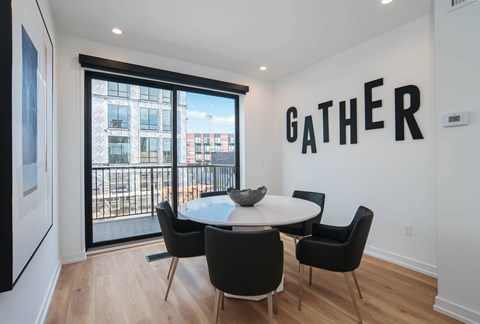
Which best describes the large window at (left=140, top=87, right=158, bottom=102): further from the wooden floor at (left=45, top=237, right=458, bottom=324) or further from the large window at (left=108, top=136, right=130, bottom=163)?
the wooden floor at (left=45, top=237, right=458, bottom=324)

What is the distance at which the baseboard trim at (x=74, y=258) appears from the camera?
285 centimetres

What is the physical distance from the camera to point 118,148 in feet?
12.4

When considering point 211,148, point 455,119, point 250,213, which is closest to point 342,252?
point 250,213

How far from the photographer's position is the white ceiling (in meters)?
2.40

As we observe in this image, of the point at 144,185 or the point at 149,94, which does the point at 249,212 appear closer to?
the point at 149,94

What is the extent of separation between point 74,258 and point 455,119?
4.16m

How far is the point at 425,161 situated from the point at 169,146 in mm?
3527

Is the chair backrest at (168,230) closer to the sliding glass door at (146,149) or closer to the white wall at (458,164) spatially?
the sliding glass door at (146,149)

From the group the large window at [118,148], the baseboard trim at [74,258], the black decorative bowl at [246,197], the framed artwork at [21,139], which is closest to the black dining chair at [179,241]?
the black decorative bowl at [246,197]

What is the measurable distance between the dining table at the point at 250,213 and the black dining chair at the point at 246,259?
0.24 metres

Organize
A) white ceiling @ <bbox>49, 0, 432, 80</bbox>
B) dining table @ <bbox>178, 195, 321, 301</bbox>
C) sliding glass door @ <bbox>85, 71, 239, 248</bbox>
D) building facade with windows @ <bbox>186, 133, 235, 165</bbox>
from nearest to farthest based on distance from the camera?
dining table @ <bbox>178, 195, 321, 301</bbox>
white ceiling @ <bbox>49, 0, 432, 80</bbox>
sliding glass door @ <bbox>85, 71, 239, 248</bbox>
building facade with windows @ <bbox>186, 133, 235, 165</bbox>

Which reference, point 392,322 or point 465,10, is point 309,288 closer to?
point 392,322

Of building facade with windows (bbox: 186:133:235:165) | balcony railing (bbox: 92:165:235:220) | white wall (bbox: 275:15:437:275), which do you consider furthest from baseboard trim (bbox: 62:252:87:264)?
white wall (bbox: 275:15:437:275)

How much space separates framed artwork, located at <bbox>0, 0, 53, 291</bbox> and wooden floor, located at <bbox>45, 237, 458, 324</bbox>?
0.81m
